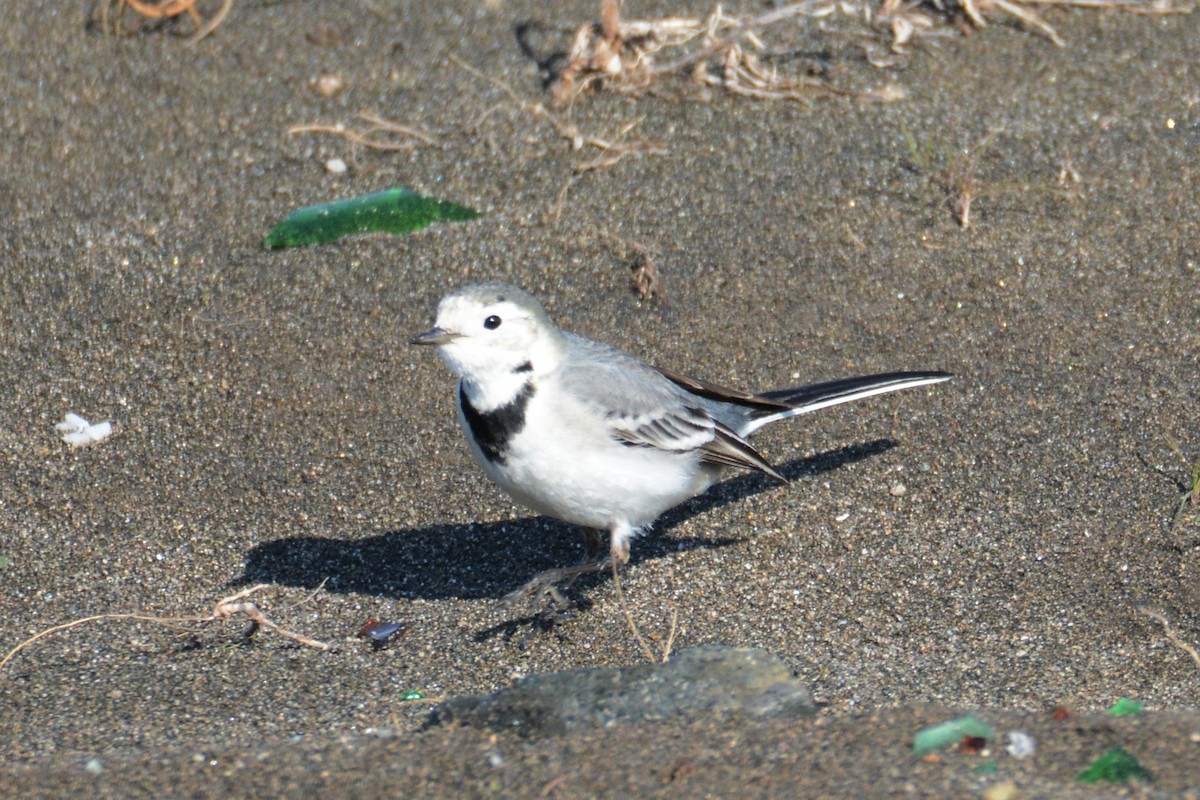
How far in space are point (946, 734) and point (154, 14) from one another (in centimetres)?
632

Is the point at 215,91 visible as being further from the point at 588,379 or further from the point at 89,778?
the point at 89,778

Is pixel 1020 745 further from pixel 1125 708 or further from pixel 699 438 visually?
pixel 699 438

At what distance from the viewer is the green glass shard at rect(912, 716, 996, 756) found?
133 inches

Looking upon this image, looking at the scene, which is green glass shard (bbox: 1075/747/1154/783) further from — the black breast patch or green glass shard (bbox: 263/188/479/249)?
green glass shard (bbox: 263/188/479/249)

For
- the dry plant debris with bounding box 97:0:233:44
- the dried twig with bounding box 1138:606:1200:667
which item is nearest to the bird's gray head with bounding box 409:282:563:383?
the dried twig with bounding box 1138:606:1200:667

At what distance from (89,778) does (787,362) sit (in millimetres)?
3467

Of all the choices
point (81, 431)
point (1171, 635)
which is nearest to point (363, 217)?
point (81, 431)

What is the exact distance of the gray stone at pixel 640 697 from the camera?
3.69 meters

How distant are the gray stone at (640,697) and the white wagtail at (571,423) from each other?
92 centimetres

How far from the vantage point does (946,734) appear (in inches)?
135

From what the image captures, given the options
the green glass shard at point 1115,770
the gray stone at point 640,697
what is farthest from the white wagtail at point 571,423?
the green glass shard at point 1115,770

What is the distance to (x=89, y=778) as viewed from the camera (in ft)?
11.8

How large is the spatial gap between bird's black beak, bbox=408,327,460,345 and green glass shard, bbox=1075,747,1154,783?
8.11 ft

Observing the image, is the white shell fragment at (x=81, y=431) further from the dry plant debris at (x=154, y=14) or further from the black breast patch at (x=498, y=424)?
the dry plant debris at (x=154, y=14)
